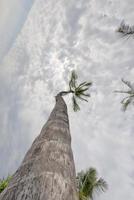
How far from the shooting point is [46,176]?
213cm

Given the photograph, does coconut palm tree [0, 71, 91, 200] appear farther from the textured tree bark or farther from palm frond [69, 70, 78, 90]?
palm frond [69, 70, 78, 90]

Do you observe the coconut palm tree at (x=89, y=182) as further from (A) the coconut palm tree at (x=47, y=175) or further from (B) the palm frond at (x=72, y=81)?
(A) the coconut palm tree at (x=47, y=175)

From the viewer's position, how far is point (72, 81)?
1062 cm

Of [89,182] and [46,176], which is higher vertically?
[89,182]

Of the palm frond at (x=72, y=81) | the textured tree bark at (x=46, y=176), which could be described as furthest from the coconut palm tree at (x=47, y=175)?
the palm frond at (x=72, y=81)

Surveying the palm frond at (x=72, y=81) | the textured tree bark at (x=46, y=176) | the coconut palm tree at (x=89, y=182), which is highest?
the palm frond at (x=72, y=81)

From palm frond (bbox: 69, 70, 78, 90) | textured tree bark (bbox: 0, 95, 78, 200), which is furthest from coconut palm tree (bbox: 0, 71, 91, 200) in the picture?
palm frond (bbox: 69, 70, 78, 90)

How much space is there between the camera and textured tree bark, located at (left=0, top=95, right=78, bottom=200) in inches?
73.4

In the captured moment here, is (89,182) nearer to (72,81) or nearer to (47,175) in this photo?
(72,81)

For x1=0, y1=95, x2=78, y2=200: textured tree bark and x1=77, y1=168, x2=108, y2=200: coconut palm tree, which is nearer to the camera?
x1=0, y1=95, x2=78, y2=200: textured tree bark

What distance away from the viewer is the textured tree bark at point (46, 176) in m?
1.86

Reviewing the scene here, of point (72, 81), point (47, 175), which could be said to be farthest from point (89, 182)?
point (47, 175)

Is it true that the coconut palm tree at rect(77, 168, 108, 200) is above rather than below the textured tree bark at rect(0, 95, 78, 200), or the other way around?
above

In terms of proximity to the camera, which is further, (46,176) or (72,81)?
(72,81)
